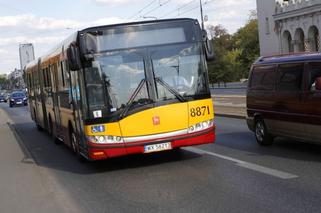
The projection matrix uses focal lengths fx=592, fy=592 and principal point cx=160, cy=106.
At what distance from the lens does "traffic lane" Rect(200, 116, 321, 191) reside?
8.98 meters

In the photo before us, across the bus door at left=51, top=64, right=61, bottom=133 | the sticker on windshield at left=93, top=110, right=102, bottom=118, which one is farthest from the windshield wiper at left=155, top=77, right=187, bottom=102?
the bus door at left=51, top=64, right=61, bottom=133

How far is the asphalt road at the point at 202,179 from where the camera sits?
7371mm

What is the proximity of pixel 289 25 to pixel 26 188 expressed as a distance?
61362 mm

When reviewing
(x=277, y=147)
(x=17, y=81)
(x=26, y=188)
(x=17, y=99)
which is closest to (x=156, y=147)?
(x=26, y=188)

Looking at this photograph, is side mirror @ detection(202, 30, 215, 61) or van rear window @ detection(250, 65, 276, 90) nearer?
side mirror @ detection(202, 30, 215, 61)

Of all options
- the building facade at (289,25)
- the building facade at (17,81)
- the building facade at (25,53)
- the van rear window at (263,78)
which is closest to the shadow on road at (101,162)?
the van rear window at (263,78)

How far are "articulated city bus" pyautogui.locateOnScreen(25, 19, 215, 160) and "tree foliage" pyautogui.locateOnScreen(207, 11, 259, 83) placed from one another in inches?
1950

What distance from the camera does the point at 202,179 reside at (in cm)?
909

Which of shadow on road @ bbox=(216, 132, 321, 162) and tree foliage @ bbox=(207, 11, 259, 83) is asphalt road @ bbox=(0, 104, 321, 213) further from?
tree foliage @ bbox=(207, 11, 259, 83)

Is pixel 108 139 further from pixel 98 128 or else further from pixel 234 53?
pixel 234 53

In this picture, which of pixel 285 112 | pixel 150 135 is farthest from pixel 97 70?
pixel 285 112

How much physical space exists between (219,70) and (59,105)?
194 ft

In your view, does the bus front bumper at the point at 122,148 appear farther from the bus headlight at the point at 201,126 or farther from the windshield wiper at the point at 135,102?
the windshield wiper at the point at 135,102

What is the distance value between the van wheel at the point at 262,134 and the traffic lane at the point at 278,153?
0.43 ft
